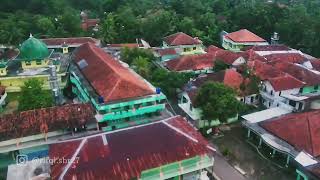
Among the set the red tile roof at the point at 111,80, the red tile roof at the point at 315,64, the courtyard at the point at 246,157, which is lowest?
the courtyard at the point at 246,157

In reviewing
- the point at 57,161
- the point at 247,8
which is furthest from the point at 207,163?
the point at 247,8

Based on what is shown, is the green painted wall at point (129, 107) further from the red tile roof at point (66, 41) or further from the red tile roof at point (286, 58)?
the red tile roof at point (286, 58)

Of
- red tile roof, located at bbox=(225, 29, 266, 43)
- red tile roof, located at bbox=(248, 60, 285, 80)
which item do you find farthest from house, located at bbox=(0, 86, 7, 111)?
red tile roof, located at bbox=(225, 29, 266, 43)

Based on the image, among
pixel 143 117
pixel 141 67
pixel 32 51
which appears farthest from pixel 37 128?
pixel 141 67

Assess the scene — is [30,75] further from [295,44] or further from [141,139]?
[295,44]

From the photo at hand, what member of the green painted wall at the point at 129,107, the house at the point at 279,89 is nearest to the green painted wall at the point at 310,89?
the house at the point at 279,89

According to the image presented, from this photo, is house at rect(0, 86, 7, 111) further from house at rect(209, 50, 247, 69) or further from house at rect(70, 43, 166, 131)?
house at rect(209, 50, 247, 69)

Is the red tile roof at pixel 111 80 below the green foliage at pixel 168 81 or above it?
above
